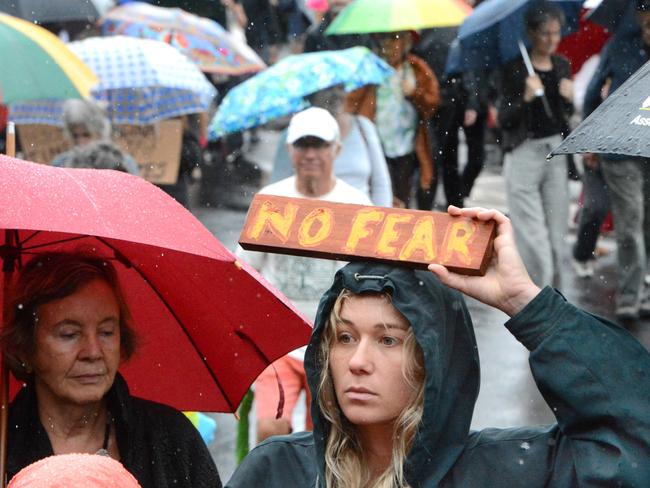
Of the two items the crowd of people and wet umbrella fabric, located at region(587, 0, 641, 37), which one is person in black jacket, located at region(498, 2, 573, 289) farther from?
the crowd of people

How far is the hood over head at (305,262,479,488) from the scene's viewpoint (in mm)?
3283

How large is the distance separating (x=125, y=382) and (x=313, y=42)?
9.15 metres

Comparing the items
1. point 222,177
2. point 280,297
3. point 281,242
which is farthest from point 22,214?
point 222,177

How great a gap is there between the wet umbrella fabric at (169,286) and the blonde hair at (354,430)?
1.30 feet

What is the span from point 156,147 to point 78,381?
567 centimetres

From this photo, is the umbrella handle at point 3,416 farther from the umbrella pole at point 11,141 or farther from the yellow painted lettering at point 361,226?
the yellow painted lettering at point 361,226

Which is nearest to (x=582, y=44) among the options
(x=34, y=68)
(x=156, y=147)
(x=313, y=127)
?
(x=156, y=147)

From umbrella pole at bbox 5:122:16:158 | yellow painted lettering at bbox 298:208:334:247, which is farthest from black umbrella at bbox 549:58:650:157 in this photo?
umbrella pole at bbox 5:122:16:158

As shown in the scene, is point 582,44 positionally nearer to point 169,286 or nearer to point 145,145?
point 145,145

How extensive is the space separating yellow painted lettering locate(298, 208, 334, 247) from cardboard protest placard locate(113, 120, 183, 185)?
6036mm

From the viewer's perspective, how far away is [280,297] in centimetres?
404

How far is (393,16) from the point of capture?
11250 mm

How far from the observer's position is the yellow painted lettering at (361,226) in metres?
3.37

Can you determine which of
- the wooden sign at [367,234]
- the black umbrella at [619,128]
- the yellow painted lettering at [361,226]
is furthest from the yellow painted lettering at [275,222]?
the black umbrella at [619,128]
